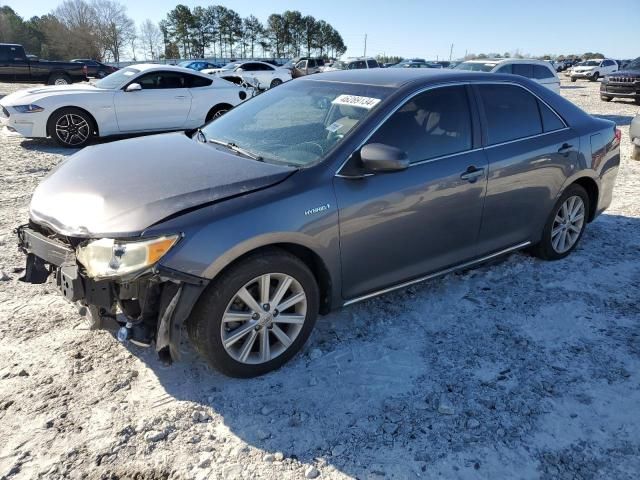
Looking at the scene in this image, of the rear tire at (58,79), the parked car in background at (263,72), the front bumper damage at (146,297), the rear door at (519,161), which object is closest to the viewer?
the front bumper damage at (146,297)

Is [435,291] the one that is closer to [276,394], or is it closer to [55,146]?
[276,394]

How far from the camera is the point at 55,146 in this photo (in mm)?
9305

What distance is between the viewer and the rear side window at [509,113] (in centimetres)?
375

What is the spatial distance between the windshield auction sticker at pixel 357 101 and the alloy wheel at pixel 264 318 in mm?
1287

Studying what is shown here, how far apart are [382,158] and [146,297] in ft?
4.93

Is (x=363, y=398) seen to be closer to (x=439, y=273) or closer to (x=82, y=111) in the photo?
(x=439, y=273)

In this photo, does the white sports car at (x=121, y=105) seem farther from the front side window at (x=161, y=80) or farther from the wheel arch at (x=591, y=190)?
the wheel arch at (x=591, y=190)

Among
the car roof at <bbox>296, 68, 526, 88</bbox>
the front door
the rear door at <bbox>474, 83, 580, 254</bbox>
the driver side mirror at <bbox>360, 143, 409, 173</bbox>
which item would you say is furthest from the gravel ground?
the car roof at <bbox>296, 68, 526, 88</bbox>

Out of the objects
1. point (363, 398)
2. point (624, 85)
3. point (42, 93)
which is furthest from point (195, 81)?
point (624, 85)

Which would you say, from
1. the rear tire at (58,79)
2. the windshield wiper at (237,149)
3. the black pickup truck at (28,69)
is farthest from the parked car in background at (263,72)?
the windshield wiper at (237,149)

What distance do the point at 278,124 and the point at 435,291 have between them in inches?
Result: 71.1

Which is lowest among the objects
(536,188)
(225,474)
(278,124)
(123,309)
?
(225,474)

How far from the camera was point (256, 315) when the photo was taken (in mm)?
2777

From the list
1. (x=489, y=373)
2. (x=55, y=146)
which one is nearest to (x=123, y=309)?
(x=489, y=373)
